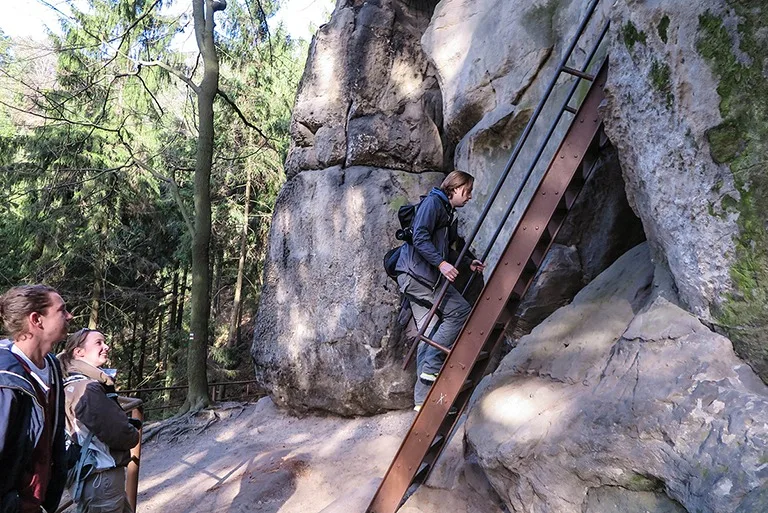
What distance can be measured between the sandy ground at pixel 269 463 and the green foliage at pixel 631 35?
4.49 m

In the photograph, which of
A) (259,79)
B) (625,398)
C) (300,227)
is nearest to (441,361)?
(625,398)

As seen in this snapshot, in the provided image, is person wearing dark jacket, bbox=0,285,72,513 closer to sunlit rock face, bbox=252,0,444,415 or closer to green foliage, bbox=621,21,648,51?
green foliage, bbox=621,21,648,51

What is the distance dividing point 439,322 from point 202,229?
692cm

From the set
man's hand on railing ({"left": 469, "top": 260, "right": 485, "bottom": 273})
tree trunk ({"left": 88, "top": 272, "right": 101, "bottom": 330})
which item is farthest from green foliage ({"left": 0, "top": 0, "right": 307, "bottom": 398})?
man's hand on railing ({"left": 469, "top": 260, "right": 485, "bottom": 273})

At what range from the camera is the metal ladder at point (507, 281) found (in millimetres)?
4004

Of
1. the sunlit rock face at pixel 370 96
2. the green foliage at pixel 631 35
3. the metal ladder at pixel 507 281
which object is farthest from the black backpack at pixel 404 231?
the sunlit rock face at pixel 370 96

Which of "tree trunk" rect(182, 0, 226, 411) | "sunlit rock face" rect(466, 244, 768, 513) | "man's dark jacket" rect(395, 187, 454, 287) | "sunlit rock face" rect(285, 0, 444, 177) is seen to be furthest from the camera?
"tree trunk" rect(182, 0, 226, 411)

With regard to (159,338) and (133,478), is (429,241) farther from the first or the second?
(159,338)

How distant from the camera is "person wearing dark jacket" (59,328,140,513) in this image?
3148 millimetres

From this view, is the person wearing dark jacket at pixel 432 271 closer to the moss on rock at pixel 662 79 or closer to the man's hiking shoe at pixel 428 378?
the man's hiking shoe at pixel 428 378

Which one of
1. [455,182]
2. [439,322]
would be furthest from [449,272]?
[455,182]

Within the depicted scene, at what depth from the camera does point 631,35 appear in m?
3.48

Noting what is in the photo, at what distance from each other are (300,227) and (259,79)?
26.0 feet

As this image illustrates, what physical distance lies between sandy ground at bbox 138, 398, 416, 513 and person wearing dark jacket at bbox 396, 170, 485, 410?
1624 millimetres
